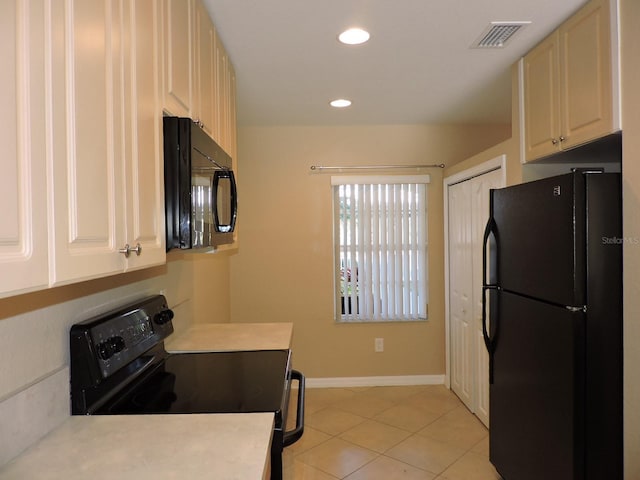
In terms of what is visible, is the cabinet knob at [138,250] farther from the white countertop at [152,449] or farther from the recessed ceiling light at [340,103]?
the recessed ceiling light at [340,103]

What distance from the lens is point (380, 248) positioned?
3854mm

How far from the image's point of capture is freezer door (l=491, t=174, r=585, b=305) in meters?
1.65

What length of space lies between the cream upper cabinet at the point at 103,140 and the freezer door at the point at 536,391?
1547 millimetres

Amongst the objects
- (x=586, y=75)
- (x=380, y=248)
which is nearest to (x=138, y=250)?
(x=586, y=75)

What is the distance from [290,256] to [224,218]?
2134mm

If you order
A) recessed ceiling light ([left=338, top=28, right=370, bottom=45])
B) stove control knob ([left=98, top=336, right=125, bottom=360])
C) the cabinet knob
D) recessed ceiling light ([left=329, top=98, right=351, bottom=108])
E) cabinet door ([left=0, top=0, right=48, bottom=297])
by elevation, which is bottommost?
stove control knob ([left=98, top=336, right=125, bottom=360])

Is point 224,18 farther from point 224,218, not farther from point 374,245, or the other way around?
point 374,245

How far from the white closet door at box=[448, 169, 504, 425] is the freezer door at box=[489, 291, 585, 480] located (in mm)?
768

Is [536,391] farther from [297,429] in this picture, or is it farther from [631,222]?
[297,429]

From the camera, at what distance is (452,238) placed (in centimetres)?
362

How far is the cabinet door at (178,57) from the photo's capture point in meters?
1.28

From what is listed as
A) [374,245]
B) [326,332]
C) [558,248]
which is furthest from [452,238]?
[558,248]

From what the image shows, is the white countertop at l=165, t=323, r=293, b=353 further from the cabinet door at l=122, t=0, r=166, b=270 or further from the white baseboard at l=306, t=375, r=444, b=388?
the white baseboard at l=306, t=375, r=444, b=388

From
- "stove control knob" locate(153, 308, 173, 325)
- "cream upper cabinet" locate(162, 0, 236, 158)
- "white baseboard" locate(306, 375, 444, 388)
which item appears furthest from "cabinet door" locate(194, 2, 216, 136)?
"white baseboard" locate(306, 375, 444, 388)
